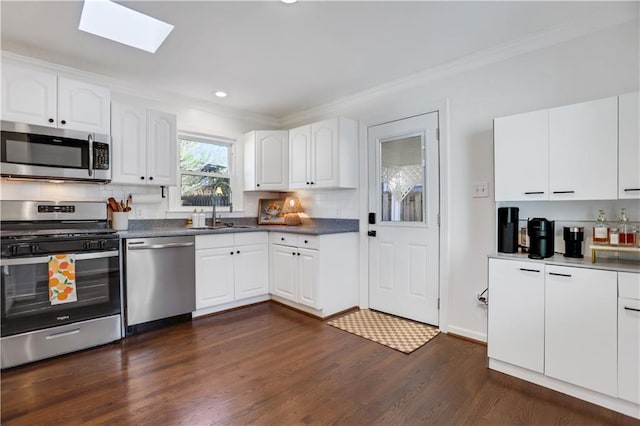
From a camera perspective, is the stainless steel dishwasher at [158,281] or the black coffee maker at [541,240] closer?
the black coffee maker at [541,240]

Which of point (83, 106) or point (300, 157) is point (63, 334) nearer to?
point (83, 106)

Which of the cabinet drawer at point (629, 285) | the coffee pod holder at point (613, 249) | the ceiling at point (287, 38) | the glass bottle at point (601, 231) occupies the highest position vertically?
the ceiling at point (287, 38)

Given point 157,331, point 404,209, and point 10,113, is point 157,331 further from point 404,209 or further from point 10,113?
point 404,209

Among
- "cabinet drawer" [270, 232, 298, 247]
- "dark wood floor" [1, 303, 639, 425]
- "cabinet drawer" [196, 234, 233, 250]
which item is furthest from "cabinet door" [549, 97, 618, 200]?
"cabinet drawer" [196, 234, 233, 250]

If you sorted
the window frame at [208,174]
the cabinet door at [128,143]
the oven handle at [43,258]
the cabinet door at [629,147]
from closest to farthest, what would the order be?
the cabinet door at [629,147], the oven handle at [43,258], the cabinet door at [128,143], the window frame at [208,174]

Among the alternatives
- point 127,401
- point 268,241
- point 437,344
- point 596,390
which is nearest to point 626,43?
point 596,390

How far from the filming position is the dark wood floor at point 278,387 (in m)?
1.76

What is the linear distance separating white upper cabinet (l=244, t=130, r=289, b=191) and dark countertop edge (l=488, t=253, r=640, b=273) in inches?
106

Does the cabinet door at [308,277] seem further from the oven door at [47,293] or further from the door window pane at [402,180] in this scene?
the oven door at [47,293]

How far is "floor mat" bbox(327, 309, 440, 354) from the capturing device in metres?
2.72

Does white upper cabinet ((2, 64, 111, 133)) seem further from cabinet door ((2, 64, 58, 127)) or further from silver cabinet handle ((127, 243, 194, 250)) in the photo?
silver cabinet handle ((127, 243, 194, 250))

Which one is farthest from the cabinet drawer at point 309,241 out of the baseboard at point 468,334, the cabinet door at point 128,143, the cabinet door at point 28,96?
the cabinet door at point 28,96

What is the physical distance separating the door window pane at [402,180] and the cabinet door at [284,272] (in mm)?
1135

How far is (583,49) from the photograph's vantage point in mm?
2244
